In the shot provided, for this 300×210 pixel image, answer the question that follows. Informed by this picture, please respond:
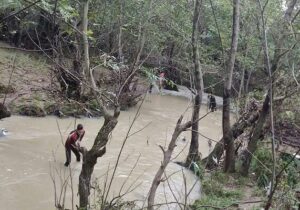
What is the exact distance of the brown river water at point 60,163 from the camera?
9.16 meters

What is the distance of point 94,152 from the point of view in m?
6.17

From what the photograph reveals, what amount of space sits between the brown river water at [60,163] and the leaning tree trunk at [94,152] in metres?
1.08

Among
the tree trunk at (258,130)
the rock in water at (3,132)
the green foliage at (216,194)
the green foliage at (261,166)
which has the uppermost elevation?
the tree trunk at (258,130)

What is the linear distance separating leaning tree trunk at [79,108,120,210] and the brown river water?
3.55ft

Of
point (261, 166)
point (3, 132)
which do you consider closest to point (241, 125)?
point (261, 166)

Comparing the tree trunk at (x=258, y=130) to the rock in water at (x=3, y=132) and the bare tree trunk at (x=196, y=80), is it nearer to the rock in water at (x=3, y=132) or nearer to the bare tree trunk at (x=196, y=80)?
the bare tree trunk at (x=196, y=80)

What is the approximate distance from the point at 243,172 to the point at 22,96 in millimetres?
9270

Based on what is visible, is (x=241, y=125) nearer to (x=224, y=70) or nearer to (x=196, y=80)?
(x=196, y=80)

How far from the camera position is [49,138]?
1370cm

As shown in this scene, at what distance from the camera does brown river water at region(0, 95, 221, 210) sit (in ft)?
30.0

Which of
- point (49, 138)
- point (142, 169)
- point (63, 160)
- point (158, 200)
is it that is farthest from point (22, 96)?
point (158, 200)

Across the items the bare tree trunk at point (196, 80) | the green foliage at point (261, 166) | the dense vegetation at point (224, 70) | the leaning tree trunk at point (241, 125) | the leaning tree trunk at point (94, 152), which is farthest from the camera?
the leaning tree trunk at point (241, 125)

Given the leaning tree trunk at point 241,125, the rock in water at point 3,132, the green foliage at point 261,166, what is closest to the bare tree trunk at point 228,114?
the leaning tree trunk at point 241,125

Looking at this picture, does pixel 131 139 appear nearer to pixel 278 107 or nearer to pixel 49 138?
pixel 49 138
